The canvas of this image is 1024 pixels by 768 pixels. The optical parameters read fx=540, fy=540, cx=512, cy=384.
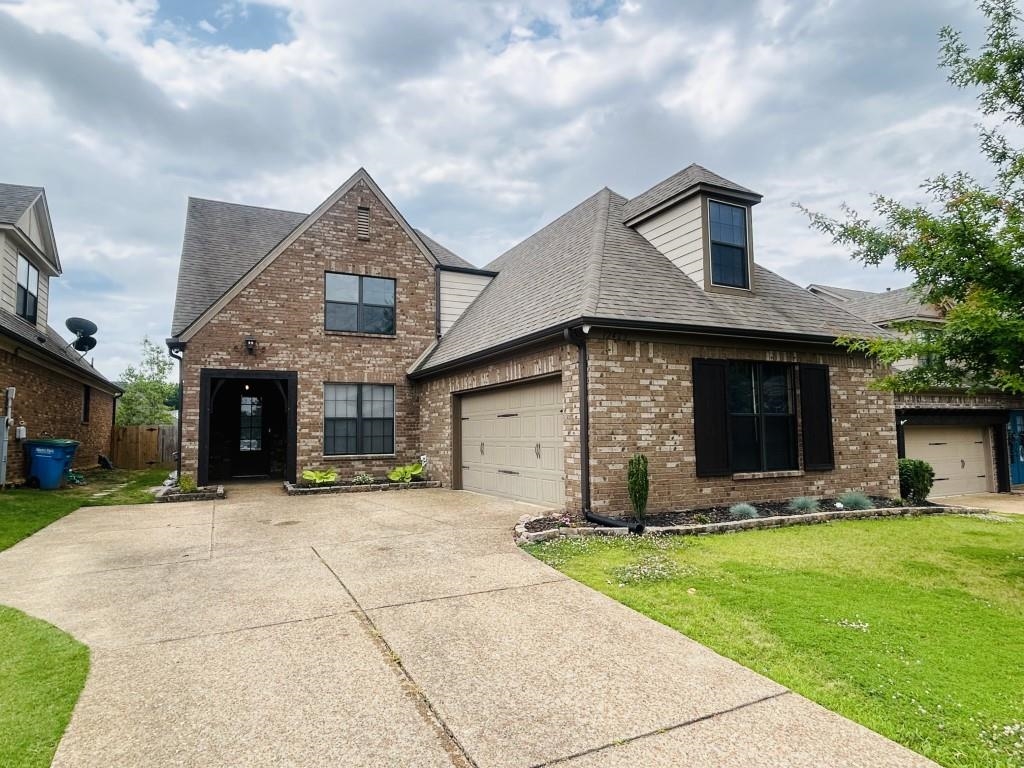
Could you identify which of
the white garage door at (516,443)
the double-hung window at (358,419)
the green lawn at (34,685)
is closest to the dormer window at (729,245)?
the white garage door at (516,443)

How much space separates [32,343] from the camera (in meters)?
12.3

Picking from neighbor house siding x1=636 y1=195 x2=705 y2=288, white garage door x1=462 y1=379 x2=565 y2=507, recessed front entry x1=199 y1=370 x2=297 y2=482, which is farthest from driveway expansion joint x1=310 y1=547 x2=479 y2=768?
recessed front entry x1=199 y1=370 x2=297 y2=482

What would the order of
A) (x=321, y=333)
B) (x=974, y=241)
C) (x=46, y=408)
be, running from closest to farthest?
(x=974, y=241), (x=321, y=333), (x=46, y=408)

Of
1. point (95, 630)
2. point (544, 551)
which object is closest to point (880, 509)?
point (544, 551)

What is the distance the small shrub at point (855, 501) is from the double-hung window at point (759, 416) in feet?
2.02

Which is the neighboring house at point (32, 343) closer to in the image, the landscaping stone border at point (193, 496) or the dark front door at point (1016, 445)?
the landscaping stone border at point (193, 496)

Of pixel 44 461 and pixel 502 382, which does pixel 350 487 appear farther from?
pixel 44 461

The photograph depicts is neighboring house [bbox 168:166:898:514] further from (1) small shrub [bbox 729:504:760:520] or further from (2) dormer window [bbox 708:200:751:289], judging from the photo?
(1) small shrub [bbox 729:504:760:520]

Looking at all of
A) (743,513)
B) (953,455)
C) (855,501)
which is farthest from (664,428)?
(953,455)

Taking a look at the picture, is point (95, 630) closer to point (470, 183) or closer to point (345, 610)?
point (345, 610)

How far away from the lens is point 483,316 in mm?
13117

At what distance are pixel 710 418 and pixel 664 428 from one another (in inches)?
35.1

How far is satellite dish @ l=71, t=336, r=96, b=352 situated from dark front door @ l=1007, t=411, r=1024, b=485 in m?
29.5

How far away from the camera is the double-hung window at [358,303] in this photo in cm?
1378
